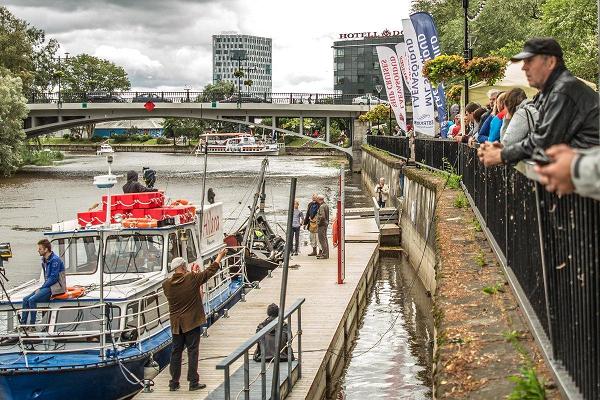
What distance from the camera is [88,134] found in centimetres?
15700

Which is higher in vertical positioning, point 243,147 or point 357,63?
point 357,63

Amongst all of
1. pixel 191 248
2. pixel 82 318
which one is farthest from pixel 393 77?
pixel 82 318

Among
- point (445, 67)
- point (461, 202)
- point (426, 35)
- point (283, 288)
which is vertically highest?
point (426, 35)

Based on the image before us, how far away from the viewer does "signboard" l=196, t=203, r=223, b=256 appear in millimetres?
19864

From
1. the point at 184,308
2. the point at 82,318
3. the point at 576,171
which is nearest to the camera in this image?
the point at 576,171

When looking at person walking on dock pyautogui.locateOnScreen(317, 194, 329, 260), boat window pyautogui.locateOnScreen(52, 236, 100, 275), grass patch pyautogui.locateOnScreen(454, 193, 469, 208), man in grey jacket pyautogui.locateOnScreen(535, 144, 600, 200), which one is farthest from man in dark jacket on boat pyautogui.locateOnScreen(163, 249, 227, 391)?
person walking on dock pyautogui.locateOnScreen(317, 194, 329, 260)

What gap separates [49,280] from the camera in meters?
14.8

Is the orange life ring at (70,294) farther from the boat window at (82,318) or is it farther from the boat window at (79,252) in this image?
the boat window at (79,252)

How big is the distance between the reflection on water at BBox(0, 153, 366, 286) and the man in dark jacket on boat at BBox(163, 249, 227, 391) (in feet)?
54.1

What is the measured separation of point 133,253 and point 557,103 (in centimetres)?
1235

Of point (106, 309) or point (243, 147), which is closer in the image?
point (106, 309)

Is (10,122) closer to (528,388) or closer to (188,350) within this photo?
(188,350)

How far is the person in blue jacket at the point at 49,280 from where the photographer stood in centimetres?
1479

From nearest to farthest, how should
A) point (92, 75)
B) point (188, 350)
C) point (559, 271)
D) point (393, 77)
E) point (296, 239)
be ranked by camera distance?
point (559, 271), point (188, 350), point (296, 239), point (393, 77), point (92, 75)
